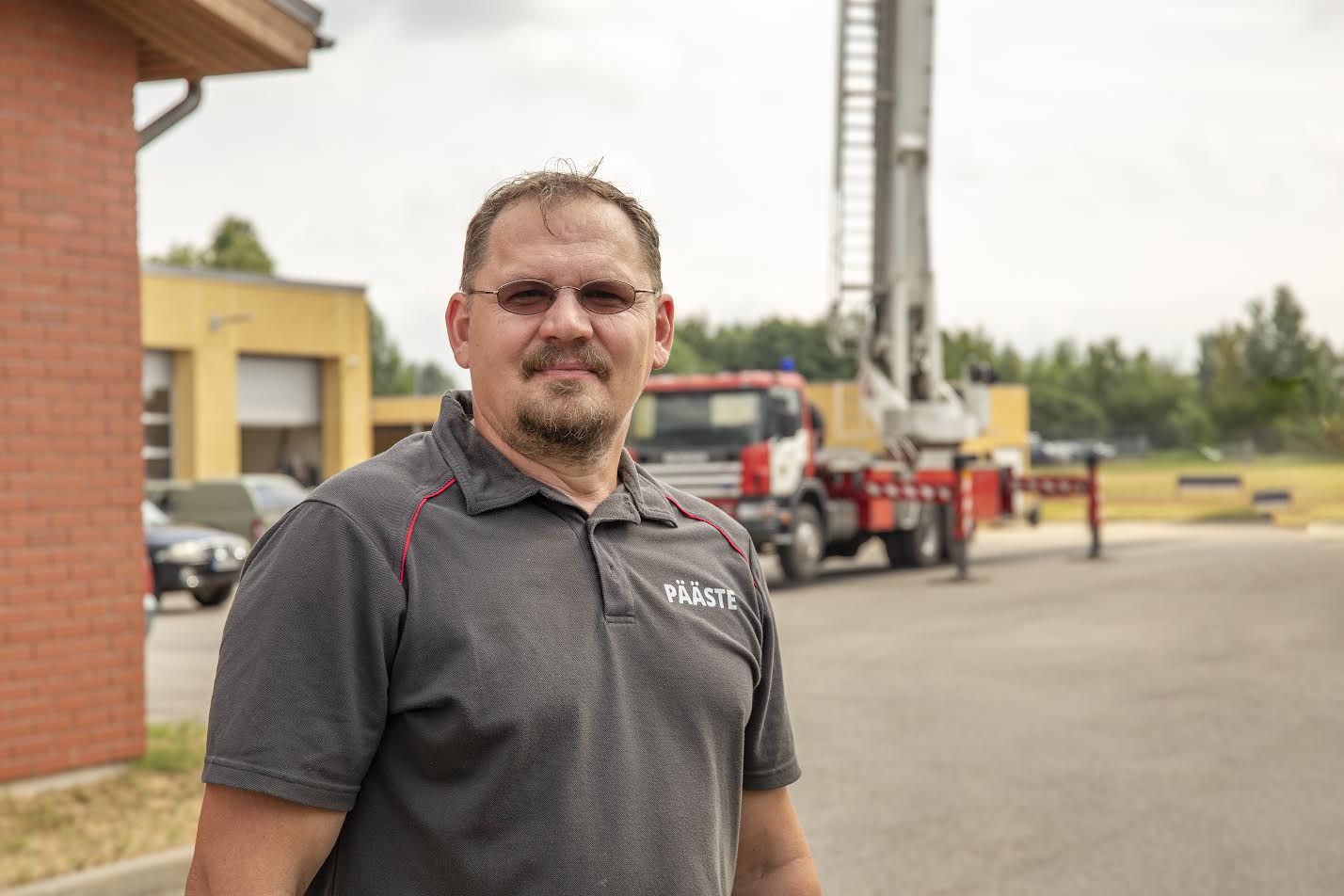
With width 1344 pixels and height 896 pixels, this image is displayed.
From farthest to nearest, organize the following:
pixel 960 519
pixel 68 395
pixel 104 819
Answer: pixel 960 519 < pixel 68 395 < pixel 104 819

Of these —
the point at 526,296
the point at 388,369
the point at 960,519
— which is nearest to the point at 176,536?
the point at 960,519

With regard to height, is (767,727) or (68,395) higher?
(68,395)

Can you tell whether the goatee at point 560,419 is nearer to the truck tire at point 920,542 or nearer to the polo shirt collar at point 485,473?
the polo shirt collar at point 485,473

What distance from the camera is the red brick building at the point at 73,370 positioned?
22.0ft

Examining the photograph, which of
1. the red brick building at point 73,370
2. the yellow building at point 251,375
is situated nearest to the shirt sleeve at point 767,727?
the red brick building at point 73,370

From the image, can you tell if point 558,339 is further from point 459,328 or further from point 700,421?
point 700,421

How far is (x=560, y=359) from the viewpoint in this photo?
223cm

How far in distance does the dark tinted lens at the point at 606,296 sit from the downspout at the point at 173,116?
601cm

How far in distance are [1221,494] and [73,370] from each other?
37.4m

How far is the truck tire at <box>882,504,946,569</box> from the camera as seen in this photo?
21.5m

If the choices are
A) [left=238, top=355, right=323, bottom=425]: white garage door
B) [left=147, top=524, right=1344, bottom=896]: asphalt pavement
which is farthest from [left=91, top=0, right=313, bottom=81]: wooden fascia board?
[left=238, top=355, right=323, bottom=425]: white garage door

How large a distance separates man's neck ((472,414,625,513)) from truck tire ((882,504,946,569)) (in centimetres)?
1922

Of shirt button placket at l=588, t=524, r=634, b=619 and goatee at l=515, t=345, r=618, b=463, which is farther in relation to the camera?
goatee at l=515, t=345, r=618, b=463

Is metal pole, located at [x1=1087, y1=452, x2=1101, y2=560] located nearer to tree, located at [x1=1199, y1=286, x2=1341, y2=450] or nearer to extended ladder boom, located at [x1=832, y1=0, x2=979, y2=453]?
extended ladder boom, located at [x1=832, y1=0, x2=979, y2=453]
